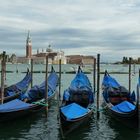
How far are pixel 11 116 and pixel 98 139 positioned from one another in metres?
3.47

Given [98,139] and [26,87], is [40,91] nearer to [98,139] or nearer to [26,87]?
[26,87]

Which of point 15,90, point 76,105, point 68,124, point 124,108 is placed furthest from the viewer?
point 15,90

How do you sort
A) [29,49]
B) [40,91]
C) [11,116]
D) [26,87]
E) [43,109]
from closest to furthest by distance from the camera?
[11,116] → [43,109] → [40,91] → [26,87] → [29,49]

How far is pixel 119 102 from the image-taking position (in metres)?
16.9

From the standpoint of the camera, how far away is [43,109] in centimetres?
1659

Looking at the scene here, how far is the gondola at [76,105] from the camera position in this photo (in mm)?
11930

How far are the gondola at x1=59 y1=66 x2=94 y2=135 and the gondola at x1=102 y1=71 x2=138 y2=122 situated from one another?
33.2 inches

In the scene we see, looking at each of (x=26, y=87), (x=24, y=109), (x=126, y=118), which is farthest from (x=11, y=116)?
(x=26, y=87)

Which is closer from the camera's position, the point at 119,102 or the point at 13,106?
the point at 13,106

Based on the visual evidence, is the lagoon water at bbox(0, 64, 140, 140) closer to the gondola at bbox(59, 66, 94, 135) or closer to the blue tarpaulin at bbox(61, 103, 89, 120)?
the gondola at bbox(59, 66, 94, 135)

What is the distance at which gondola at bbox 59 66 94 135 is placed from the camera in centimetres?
1193

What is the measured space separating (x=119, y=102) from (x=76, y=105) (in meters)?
3.82

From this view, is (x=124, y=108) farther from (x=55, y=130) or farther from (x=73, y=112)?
(x=55, y=130)

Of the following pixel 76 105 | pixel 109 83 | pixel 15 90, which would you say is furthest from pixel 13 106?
pixel 109 83
